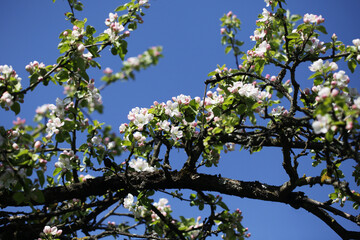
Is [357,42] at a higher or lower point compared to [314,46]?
lower

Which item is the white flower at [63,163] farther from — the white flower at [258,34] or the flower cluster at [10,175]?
the white flower at [258,34]

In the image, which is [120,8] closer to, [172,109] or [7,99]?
[172,109]

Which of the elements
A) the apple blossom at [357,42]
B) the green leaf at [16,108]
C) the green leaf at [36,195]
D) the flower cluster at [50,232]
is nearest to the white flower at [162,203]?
the flower cluster at [50,232]

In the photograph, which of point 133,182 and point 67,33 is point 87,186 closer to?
point 133,182

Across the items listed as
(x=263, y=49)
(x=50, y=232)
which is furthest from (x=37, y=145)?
(x=263, y=49)

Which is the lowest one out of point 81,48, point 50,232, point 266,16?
point 50,232

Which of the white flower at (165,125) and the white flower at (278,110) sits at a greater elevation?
the white flower at (278,110)

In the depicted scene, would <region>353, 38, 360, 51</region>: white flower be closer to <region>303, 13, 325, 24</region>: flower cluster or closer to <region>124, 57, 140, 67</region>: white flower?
<region>303, 13, 325, 24</region>: flower cluster

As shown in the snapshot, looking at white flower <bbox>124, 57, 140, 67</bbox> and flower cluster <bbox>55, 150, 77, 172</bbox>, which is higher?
flower cluster <bbox>55, 150, 77, 172</bbox>

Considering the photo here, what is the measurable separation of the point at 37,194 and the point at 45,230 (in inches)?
40.8

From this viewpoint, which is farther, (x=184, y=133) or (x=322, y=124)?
(x=184, y=133)

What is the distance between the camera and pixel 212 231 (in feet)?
11.0

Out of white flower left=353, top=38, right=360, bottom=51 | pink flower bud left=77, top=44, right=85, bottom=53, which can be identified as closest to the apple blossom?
white flower left=353, top=38, right=360, bottom=51

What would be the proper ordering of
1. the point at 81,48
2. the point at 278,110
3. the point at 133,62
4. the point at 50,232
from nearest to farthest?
1. the point at 133,62
2. the point at 81,48
3. the point at 50,232
4. the point at 278,110
